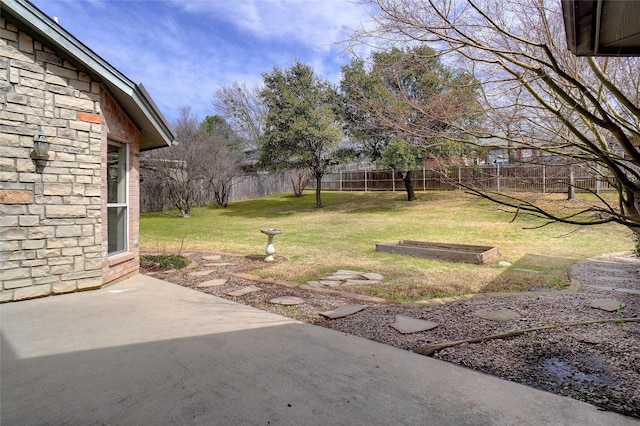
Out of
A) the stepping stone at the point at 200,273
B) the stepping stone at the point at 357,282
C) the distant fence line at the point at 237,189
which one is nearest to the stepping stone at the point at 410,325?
the stepping stone at the point at 357,282

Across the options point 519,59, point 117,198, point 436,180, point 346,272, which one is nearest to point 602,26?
point 519,59

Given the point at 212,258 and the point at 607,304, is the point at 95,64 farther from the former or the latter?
the point at 607,304

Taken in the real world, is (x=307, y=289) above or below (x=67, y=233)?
below

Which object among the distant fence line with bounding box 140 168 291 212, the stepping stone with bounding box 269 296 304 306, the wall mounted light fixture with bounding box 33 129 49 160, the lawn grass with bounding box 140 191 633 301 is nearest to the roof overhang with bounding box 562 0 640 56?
the lawn grass with bounding box 140 191 633 301

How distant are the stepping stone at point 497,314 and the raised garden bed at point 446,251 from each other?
316 centimetres

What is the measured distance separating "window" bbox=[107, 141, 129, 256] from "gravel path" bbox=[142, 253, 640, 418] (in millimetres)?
982

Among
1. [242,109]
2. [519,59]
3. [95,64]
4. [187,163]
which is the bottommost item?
[519,59]

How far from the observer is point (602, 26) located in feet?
6.55

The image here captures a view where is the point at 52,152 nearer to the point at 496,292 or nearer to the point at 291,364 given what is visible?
the point at 291,364

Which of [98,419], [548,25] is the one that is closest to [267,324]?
[98,419]

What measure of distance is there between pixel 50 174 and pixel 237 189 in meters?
21.1

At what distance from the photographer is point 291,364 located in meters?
2.91

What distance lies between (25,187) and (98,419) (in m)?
3.66

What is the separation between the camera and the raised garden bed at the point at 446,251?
733 cm
